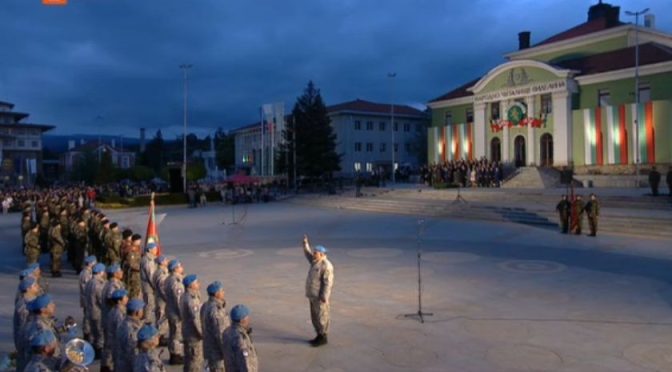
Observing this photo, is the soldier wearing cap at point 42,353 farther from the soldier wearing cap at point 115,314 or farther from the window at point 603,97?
the window at point 603,97

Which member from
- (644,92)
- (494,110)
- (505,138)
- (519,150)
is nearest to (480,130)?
(494,110)

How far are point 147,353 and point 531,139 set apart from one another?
136 ft

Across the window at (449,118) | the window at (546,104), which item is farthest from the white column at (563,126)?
the window at (449,118)

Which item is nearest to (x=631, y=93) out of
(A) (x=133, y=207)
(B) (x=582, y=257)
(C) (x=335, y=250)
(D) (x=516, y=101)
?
(D) (x=516, y=101)

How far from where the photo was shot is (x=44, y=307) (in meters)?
6.19

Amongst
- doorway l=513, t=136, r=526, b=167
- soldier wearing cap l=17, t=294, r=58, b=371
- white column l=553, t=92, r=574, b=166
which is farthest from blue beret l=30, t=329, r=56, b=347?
doorway l=513, t=136, r=526, b=167

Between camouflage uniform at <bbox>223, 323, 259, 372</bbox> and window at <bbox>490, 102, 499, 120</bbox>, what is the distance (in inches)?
1675

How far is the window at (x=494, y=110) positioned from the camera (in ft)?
150

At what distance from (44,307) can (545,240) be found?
57.8 feet

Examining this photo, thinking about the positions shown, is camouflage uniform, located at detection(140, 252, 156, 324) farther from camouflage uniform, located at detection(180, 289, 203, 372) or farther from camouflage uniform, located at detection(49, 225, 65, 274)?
camouflage uniform, located at detection(49, 225, 65, 274)

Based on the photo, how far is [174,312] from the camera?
8.21 metres

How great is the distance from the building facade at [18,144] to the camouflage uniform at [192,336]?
76.8 metres

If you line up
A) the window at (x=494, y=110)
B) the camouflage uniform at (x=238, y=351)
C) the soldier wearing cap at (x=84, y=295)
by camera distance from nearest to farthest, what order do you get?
1. the camouflage uniform at (x=238, y=351)
2. the soldier wearing cap at (x=84, y=295)
3. the window at (x=494, y=110)

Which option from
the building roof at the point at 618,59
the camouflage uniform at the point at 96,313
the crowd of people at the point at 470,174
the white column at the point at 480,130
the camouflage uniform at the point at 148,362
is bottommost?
the camouflage uniform at the point at 96,313
